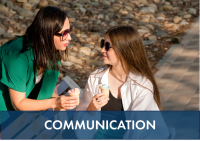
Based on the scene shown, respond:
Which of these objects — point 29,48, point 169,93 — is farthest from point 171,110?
point 29,48

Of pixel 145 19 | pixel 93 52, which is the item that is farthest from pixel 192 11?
pixel 93 52

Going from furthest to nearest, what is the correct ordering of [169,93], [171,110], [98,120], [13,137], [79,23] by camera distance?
1. [79,23]
2. [169,93]
3. [171,110]
4. [98,120]
5. [13,137]

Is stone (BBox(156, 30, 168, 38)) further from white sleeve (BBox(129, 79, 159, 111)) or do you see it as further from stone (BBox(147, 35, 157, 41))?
white sleeve (BBox(129, 79, 159, 111))

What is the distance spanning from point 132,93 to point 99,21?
515 centimetres

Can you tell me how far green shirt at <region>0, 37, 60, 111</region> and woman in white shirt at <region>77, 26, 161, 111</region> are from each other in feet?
2.21

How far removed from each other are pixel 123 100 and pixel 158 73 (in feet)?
9.85

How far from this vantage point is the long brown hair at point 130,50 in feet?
8.83

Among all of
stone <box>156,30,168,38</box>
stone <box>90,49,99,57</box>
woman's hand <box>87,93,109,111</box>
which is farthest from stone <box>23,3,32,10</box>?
woman's hand <box>87,93,109,111</box>

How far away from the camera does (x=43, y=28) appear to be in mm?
2795

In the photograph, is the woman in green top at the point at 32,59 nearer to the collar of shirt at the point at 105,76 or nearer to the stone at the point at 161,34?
the collar of shirt at the point at 105,76

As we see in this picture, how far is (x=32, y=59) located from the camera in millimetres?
2855

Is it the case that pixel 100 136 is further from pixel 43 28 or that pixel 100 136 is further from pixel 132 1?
pixel 132 1

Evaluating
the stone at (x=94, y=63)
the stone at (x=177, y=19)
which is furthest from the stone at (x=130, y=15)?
the stone at (x=94, y=63)

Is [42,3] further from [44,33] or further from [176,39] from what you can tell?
[44,33]
